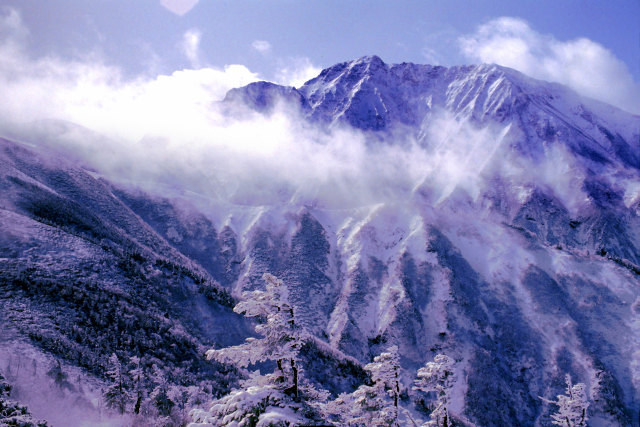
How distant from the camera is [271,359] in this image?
44.8 feet

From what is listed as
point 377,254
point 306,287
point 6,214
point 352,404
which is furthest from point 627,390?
point 6,214

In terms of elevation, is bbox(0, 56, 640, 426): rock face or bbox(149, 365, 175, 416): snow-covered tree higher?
bbox(0, 56, 640, 426): rock face

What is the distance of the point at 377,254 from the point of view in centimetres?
10269

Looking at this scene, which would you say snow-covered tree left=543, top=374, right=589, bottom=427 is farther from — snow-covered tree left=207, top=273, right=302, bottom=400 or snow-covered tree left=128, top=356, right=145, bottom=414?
snow-covered tree left=128, top=356, right=145, bottom=414

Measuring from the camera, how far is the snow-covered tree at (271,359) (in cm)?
1185

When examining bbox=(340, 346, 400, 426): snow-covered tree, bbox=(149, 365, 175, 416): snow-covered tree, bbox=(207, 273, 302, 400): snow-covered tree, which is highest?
bbox=(207, 273, 302, 400): snow-covered tree

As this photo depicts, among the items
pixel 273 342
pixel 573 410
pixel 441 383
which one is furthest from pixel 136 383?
pixel 573 410

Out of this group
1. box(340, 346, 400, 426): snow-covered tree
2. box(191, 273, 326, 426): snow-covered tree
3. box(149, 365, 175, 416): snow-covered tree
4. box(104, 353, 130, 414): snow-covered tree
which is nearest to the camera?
box(191, 273, 326, 426): snow-covered tree

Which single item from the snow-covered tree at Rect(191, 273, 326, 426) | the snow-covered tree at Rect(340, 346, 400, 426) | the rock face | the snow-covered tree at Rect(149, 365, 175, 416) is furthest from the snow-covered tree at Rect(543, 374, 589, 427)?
the rock face

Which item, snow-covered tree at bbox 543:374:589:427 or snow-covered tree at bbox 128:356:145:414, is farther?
snow-covered tree at bbox 128:356:145:414

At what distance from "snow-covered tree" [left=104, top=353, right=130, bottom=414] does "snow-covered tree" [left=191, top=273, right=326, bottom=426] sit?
21.5 metres

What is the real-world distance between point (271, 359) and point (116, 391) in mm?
25051

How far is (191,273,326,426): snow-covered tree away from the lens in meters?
11.9

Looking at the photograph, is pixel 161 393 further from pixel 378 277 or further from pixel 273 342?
pixel 378 277
